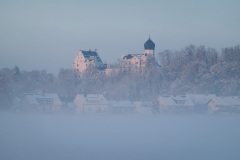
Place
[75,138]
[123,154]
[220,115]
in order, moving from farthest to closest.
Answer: [220,115]
[75,138]
[123,154]

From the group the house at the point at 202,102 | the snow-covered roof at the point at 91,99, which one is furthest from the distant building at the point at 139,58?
the house at the point at 202,102

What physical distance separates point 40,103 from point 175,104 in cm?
660

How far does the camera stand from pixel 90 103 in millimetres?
20938

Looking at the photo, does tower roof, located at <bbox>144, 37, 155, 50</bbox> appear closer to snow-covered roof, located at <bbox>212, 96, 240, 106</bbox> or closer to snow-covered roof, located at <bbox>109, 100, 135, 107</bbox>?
snow-covered roof, located at <bbox>109, 100, 135, 107</bbox>

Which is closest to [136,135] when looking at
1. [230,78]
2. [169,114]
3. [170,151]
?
[170,151]

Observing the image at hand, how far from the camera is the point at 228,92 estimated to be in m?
22.1

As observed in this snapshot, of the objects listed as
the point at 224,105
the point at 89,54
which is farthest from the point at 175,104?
the point at 89,54

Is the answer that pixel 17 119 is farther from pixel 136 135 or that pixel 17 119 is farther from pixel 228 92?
pixel 228 92

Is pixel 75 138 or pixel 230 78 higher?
pixel 230 78

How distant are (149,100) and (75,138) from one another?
970 centimetres

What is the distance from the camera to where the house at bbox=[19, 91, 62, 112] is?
63.1 feet

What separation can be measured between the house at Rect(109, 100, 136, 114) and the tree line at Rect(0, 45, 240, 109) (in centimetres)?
74

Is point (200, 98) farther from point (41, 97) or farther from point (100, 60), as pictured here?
point (100, 60)

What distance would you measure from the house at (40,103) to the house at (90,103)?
0.93 meters
